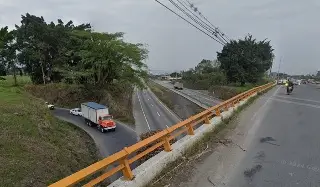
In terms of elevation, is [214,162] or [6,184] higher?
[214,162]

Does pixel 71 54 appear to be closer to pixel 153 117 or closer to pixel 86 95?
pixel 86 95

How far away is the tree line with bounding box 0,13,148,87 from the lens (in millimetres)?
60125

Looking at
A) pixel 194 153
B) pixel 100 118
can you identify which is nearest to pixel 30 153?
pixel 194 153

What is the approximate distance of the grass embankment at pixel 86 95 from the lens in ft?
201

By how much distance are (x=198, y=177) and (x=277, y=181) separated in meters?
1.67

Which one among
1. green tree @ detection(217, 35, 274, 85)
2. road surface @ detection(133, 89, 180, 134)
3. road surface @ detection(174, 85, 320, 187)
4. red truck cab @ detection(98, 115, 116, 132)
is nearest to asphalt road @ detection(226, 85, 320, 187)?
road surface @ detection(174, 85, 320, 187)

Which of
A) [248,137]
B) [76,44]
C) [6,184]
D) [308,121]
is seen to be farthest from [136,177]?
[76,44]

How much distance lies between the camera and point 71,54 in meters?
68.8

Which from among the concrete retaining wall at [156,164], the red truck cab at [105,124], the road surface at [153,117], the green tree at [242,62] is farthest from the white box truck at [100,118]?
the concrete retaining wall at [156,164]

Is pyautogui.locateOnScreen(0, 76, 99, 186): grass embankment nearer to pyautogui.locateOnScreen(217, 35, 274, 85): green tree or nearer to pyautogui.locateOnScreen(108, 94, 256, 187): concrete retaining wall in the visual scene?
pyautogui.locateOnScreen(108, 94, 256, 187): concrete retaining wall

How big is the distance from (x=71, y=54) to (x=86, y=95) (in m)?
8.97

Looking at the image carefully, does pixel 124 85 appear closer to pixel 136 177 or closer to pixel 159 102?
pixel 159 102

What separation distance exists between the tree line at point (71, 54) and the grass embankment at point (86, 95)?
1.52 meters

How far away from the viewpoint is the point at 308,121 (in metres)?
17.3
